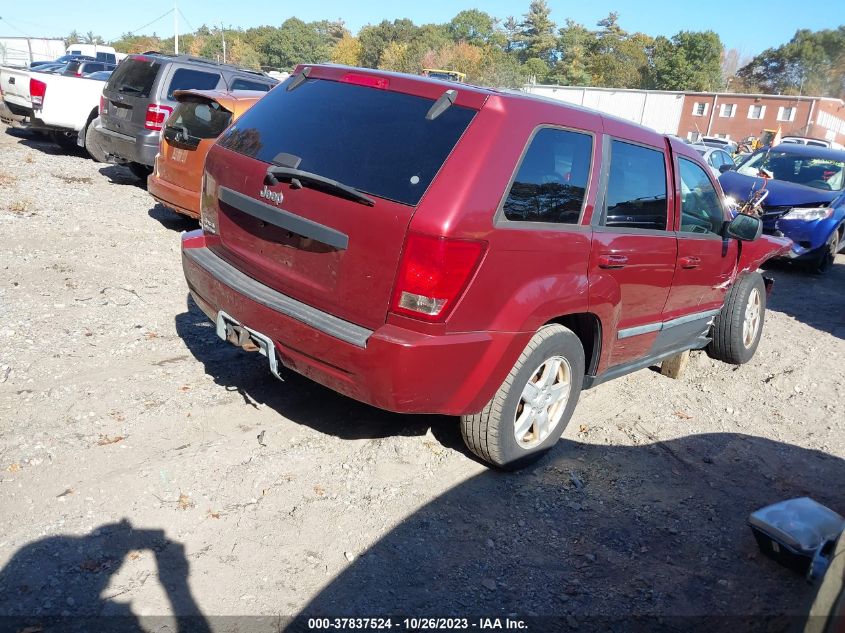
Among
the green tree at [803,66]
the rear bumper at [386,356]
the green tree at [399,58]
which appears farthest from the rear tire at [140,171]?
the green tree at [803,66]

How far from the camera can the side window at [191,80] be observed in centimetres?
945

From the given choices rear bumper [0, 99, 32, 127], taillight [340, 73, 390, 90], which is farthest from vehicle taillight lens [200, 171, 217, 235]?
rear bumper [0, 99, 32, 127]

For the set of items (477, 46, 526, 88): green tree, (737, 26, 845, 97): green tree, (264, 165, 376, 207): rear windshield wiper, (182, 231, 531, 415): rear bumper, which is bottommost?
(182, 231, 531, 415): rear bumper

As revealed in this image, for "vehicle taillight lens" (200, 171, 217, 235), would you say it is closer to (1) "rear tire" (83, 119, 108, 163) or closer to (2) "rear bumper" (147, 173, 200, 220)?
(2) "rear bumper" (147, 173, 200, 220)

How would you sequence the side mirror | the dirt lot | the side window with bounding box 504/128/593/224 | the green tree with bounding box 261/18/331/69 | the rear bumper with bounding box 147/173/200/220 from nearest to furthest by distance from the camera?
the dirt lot → the side window with bounding box 504/128/593/224 → the side mirror → the rear bumper with bounding box 147/173/200/220 → the green tree with bounding box 261/18/331/69

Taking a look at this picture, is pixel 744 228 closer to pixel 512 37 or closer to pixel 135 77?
pixel 135 77

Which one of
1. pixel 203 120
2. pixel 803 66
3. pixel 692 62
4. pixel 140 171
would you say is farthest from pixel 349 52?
pixel 203 120

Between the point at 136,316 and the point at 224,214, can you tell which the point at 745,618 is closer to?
the point at 224,214

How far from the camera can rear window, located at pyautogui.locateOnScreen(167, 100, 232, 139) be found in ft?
23.5

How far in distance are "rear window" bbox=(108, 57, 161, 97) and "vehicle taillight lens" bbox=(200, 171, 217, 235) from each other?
6262mm

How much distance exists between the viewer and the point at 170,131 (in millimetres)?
7285

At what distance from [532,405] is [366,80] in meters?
1.92

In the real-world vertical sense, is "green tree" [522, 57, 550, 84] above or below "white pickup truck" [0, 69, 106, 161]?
above

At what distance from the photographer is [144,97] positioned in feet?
30.7
